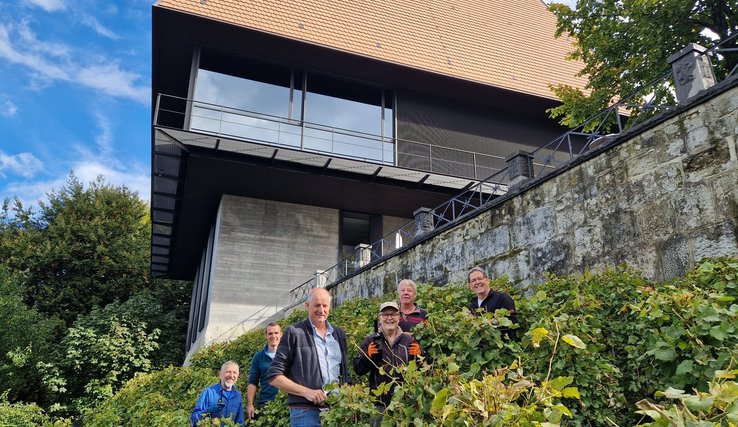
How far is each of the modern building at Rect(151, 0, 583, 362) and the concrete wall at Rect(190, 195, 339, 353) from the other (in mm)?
40

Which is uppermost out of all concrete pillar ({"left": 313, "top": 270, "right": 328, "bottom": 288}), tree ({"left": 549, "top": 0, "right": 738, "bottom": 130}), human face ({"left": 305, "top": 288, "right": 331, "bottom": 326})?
tree ({"left": 549, "top": 0, "right": 738, "bottom": 130})

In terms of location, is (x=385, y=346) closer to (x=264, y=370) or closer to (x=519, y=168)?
(x=264, y=370)

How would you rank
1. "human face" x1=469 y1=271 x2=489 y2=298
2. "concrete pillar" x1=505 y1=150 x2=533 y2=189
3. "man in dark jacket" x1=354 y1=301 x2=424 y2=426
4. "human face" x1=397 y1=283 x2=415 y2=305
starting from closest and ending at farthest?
"man in dark jacket" x1=354 y1=301 x2=424 y2=426 → "human face" x1=397 y1=283 x2=415 y2=305 → "human face" x1=469 y1=271 x2=489 y2=298 → "concrete pillar" x1=505 y1=150 x2=533 y2=189

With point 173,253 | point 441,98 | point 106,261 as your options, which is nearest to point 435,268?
point 441,98

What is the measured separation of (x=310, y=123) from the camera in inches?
618

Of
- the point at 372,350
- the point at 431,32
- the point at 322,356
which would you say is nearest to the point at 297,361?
the point at 322,356

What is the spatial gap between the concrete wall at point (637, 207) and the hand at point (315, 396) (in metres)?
4.32

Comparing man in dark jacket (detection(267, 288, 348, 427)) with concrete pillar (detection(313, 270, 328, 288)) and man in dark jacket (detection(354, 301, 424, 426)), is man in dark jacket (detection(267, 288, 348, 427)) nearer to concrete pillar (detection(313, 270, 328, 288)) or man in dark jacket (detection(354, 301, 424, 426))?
man in dark jacket (detection(354, 301, 424, 426))

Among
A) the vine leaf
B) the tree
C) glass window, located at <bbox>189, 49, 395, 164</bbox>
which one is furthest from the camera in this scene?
glass window, located at <bbox>189, 49, 395, 164</bbox>

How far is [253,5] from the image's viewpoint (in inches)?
612

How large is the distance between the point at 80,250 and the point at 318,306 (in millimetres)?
30711

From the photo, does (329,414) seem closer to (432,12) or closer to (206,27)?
(206,27)

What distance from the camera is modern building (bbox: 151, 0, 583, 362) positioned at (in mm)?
14914

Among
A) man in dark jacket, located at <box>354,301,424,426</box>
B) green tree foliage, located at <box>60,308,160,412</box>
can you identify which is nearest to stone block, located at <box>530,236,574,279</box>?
man in dark jacket, located at <box>354,301,424,426</box>
